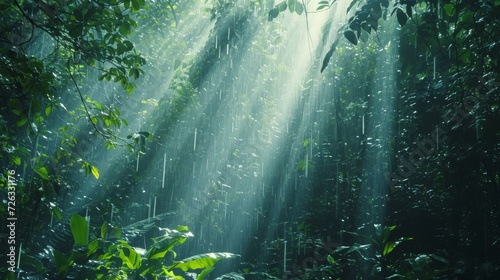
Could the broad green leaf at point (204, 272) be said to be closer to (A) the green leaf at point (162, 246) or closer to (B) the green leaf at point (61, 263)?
(A) the green leaf at point (162, 246)

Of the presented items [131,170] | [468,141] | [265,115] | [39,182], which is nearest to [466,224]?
[468,141]

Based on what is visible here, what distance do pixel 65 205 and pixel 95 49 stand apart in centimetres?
454

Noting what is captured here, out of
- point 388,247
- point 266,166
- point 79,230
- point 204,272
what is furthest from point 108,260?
point 266,166

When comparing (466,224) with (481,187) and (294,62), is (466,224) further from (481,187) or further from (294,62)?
(294,62)

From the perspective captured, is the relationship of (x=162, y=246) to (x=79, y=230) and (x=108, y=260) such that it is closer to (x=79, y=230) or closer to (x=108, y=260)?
(x=108, y=260)

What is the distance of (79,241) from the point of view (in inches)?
172

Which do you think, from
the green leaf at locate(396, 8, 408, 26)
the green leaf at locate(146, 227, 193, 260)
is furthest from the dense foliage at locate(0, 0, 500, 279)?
the green leaf at locate(396, 8, 408, 26)

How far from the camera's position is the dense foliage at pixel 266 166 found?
4.42 metres

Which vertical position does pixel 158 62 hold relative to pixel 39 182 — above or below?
above

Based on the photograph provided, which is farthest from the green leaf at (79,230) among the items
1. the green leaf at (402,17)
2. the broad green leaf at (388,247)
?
the green leaf at (402,17)

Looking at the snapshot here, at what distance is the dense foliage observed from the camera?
14.5 feet

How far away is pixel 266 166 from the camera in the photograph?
754 centimetres

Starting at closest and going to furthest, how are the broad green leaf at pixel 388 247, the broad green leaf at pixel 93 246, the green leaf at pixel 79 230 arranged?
1. the broad green leaf at pixel 93 246
2. the green leaf at pixel 79 230
3. the broad green leaf at pixel 388 247

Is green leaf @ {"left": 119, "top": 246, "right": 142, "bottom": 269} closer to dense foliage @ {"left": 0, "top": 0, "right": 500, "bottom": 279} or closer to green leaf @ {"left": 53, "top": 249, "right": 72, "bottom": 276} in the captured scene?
dense foliage @ {"left": 0, "top": 0, "right": 500, "bottom": 279}
